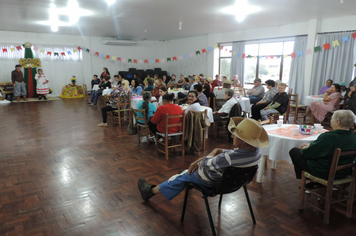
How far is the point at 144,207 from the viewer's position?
2.62m

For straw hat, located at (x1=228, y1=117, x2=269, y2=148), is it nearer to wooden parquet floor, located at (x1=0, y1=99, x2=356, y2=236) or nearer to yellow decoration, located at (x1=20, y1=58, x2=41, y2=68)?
wooden parquet floor, located at (x1=0, y1=99, x2=356, y2=236)

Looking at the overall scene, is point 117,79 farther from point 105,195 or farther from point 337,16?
point 337,16

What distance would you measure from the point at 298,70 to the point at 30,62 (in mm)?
11572

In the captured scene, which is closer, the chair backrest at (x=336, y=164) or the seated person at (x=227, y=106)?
the chair backrest at (x=336, y=164)

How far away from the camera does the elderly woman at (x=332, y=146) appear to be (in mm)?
2229

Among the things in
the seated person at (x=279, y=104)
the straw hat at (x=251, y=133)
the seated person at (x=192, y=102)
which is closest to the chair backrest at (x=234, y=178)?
the straw hat at (x=251, y=133)

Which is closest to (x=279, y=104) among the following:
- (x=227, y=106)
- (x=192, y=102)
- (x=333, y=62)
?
(x=227, y=106)

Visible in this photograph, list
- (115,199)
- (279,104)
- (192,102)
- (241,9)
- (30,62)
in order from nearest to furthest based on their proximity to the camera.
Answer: (115,199) → (192,102) → (279,104) → (241,9) → (30,62)

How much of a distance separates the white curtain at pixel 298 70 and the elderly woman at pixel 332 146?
7.08m

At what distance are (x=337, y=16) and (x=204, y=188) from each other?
800 cm

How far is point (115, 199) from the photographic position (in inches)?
109

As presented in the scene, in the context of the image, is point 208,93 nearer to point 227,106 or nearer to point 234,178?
point 227,106

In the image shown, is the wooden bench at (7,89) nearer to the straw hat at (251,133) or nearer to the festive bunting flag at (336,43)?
the straw hat at (251,133)

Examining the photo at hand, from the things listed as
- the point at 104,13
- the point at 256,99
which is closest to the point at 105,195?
the point at 256,99
